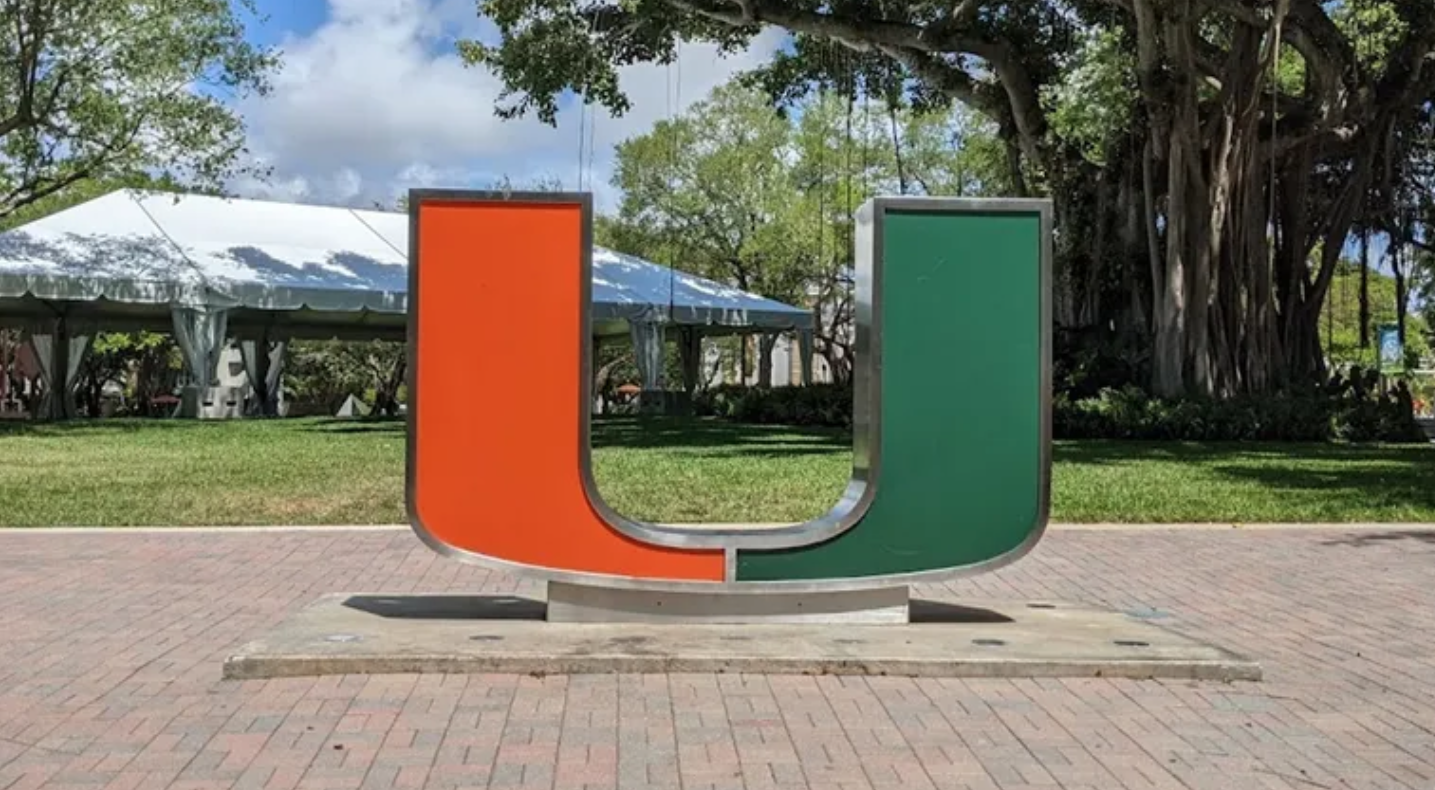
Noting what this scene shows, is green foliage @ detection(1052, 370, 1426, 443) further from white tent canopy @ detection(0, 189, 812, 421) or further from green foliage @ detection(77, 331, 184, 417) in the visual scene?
green foliage @ detection(77, 331, 184, 417)

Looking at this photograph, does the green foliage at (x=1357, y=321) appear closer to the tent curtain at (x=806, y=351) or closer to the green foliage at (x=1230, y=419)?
the tent curtain at (x=806, y=351)

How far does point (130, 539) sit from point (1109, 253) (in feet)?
57.8

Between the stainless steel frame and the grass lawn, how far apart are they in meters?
4.89

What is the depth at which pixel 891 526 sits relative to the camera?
6414mm

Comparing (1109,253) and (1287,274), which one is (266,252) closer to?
(1109,253)

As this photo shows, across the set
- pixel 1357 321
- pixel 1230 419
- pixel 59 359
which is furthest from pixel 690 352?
pixel 1357 321

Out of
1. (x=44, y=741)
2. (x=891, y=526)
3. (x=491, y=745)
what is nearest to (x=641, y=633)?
(x=891, y=526)

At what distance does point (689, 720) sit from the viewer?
5.04 metres

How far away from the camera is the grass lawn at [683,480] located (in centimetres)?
1171

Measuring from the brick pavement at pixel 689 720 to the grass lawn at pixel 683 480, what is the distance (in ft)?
13.7

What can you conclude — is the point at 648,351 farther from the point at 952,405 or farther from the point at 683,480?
the point at 952,405

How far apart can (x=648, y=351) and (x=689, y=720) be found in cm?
2623

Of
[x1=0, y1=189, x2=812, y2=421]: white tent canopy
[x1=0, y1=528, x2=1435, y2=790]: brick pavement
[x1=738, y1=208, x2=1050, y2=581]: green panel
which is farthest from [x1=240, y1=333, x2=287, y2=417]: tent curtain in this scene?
[x1=738, y1=208, x2=1050, y2=581]: green panel

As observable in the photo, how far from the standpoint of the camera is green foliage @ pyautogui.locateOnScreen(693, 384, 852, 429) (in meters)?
25.7
